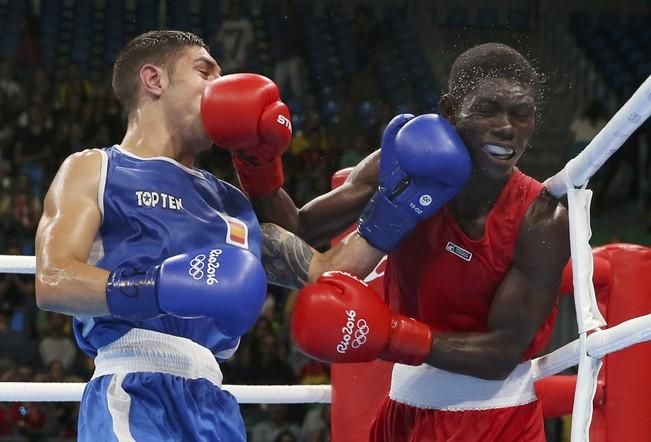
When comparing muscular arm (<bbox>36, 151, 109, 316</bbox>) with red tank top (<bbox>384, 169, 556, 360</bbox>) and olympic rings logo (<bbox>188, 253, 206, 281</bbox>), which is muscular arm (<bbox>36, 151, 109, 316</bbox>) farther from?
red tank top (<bbox>384, 169, 556, 360</bbox>)

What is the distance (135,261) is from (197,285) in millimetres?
269

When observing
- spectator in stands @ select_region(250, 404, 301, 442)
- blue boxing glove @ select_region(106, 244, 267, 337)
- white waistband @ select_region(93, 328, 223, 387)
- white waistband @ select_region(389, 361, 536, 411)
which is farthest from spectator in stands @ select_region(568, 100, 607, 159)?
blue boxing glove @ select_region(106, 244, 267, 337)

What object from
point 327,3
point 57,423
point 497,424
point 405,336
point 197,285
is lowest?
point 57,423

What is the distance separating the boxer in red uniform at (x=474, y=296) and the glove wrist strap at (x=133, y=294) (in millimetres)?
380

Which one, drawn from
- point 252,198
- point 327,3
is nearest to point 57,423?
point 252,198

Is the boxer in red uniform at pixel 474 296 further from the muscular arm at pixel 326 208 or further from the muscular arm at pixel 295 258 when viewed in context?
the muscular arm at pixel 326 208

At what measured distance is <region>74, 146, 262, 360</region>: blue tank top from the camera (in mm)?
1938

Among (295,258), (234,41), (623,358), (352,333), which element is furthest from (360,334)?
(234,41)

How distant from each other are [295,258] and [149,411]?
0.56 m

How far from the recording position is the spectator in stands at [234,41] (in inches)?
320

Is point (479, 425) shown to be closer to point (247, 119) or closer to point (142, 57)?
point (247, 119)

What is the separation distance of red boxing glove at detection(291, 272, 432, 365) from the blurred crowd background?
12.3 feet

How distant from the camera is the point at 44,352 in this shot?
19.3 feet

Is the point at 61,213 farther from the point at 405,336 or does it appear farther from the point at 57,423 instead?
the point at 57,423
